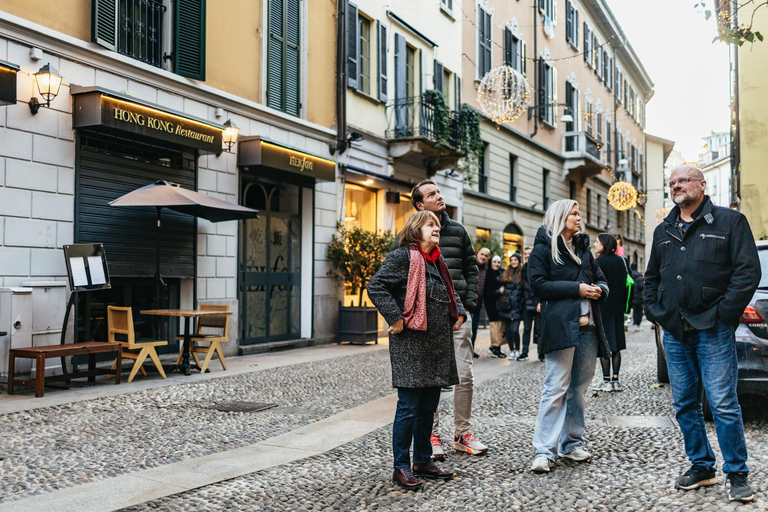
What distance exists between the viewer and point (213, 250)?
12.0m

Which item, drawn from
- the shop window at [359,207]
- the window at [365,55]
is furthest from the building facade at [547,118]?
the window at [365,55]

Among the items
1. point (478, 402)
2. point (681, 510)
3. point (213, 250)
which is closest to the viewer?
point (681, 510)

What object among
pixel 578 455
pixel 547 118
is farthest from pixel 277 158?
pixel 547 118

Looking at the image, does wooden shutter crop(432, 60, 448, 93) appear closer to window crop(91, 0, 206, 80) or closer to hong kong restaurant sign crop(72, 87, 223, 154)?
window crop(91, 0, 206, 80)

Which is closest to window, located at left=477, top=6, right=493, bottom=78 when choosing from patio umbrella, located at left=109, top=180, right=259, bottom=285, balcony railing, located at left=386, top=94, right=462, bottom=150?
balcony railing, located at left=386, top=94, right=462, bottom=150

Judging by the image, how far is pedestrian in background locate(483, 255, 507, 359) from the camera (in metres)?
12.4

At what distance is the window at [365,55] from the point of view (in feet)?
53.6

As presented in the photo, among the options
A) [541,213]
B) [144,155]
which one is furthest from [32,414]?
[541,213]

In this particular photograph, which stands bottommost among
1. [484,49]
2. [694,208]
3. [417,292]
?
[417,292]

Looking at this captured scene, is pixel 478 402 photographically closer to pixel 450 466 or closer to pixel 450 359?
pixel 450 466

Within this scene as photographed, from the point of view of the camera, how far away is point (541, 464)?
4.85 meters

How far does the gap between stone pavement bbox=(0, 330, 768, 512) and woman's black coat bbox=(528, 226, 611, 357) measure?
0.88m

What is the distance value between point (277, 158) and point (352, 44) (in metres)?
4.35

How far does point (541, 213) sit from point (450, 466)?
23.4 metres
